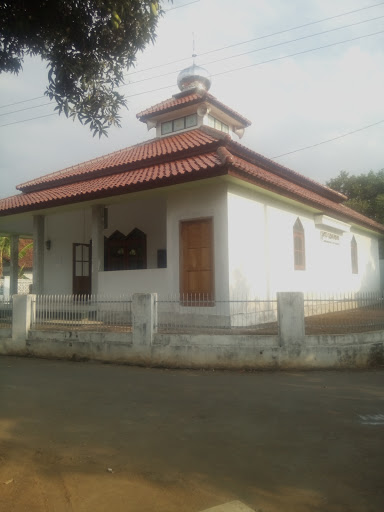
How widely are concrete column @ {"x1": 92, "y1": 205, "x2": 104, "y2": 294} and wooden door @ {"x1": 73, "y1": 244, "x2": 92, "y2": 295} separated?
3209 millimetres

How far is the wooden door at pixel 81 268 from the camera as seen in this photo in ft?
45.0

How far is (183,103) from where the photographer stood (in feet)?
43.9

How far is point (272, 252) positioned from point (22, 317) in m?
6.01

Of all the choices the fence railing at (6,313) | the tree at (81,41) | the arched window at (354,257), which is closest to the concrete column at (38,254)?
the fence railing at (6,313)

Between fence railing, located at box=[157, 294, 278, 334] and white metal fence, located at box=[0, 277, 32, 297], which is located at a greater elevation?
white metal fence, located at box=[0, 277, 32, 297]

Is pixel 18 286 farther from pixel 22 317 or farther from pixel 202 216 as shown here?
pixel 202 216

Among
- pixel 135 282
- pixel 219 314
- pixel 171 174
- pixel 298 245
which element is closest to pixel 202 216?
pixel 171 174

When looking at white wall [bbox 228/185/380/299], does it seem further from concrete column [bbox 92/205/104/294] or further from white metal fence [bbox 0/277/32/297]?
white metal fence [bbox 0/277/32/297]

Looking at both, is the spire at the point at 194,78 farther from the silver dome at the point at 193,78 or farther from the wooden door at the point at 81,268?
the wooden door at the point at 81,268

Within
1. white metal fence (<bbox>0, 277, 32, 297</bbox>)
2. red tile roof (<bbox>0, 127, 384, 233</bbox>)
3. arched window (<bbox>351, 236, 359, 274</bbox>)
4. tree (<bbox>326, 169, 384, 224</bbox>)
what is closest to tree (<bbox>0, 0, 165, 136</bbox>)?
red tile roof (<bbox>0, 127, 384, 233</bbox>)

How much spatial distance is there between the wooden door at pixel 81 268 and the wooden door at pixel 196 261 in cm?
542

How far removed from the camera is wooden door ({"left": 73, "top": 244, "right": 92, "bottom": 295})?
13703mm

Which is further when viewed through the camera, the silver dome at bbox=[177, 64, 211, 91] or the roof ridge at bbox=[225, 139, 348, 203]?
the silver dome at bbox=[177, 64, 211, 91]

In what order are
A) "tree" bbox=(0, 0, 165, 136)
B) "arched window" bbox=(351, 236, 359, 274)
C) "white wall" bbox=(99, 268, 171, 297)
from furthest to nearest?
"arched window" bbox=(351, 236, 359, 274) < "white wall" bbox=(99, 268, 171, 297) < "tree" bbox=(0, 0, 165, 136)
